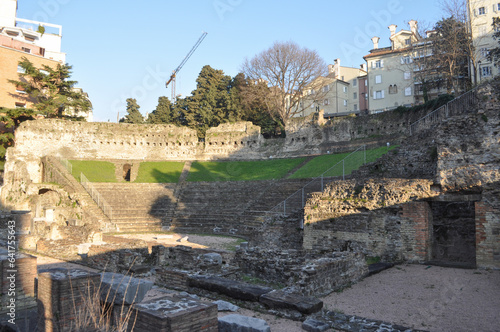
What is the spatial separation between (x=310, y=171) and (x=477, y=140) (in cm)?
1705

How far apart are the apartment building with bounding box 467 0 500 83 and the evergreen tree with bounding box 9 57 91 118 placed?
47.6 m

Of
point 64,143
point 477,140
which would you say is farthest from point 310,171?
point 64,143

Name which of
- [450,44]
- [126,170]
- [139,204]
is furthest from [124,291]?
[450,44]

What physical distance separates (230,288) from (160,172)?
2788 centimetres

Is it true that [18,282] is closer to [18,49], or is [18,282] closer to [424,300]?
[424,300]

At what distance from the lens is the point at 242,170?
114 ft

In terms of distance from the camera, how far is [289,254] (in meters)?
11.4

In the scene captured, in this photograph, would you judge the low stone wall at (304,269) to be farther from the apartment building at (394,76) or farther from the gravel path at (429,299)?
the apartment building at (394,76)

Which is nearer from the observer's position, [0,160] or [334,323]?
[334,323]

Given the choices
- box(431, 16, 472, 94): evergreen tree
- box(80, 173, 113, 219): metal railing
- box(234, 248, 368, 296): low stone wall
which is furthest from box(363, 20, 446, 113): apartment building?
box(234, 248, 368, 296): low stone wall

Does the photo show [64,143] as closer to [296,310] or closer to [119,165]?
[119,165]

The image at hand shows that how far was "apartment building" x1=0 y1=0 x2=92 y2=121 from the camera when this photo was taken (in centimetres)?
4097

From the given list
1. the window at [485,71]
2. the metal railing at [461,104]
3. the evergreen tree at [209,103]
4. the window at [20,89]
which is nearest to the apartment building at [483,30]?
the window at [485,71]

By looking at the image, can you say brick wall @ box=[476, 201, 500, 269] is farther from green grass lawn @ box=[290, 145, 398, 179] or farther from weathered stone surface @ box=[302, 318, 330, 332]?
green grass lawn @ box=[290, 145, 398, 179]
